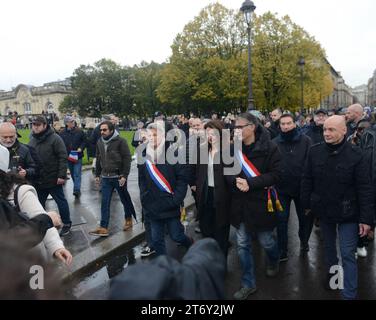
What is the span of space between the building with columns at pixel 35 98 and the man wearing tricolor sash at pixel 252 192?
8966 cm

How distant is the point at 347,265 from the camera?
11.1 ft

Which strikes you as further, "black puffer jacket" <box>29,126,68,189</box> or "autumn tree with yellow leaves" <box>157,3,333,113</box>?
"autumn tree with yellow leaves" <box>157,3,333,113</box>

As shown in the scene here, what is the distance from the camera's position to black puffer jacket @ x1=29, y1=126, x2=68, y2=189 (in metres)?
5.79

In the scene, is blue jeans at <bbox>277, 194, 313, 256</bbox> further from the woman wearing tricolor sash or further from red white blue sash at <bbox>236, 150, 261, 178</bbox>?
the woman wearing tricolor sash

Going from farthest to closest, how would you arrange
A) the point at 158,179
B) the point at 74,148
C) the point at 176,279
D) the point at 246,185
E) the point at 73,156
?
the point at 74,148
the point at 73,156
the point at 158,179
the point at 246,185
the point at 176,279

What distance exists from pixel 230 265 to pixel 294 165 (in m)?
1.60

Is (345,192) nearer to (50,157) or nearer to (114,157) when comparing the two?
(114,157)

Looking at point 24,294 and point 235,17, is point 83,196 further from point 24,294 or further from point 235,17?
point 235,17

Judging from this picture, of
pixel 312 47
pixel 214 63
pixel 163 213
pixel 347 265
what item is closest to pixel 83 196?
pixel 163 213

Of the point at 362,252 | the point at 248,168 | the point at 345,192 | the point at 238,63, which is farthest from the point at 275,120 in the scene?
the point at 238,63

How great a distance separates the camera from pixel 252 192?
3.76 metres

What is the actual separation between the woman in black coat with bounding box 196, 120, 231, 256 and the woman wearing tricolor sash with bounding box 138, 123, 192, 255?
0.24m

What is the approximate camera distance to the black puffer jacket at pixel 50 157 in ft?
19.0

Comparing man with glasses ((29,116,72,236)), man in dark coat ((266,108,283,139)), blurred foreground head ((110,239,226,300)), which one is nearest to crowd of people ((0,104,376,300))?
man with glasses ((29,116,72,236))
